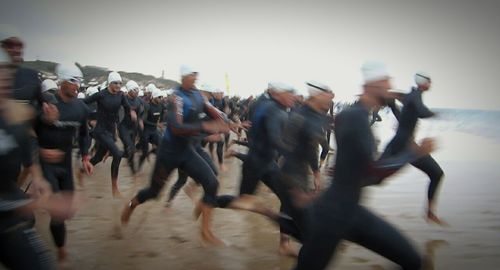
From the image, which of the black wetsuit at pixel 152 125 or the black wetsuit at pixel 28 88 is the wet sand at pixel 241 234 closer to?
the black wetsuit at pixel 152 125

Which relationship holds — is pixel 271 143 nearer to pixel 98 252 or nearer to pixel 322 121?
pixel 322 121

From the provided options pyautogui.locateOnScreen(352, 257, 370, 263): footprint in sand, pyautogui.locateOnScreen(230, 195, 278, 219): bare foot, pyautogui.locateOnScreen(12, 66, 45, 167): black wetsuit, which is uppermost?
pyautogui.locateOnScreen(12, 66, 45, 167): black wetsuit

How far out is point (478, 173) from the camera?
11.2 metres

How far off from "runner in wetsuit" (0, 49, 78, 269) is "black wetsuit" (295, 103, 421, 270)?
61.2 inches

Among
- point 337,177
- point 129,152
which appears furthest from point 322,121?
point 129,152

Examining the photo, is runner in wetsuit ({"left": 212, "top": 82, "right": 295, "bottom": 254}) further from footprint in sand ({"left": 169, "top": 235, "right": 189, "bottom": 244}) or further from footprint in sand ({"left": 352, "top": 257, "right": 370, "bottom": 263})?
footprint in sand ({"left": 169, "top": 235, "right": 189, "bottom": 244})

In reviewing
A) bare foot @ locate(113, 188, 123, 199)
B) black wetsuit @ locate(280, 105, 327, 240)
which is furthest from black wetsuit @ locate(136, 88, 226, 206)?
bare foot @ locate(113, 188, 123, 199)

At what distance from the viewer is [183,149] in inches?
199

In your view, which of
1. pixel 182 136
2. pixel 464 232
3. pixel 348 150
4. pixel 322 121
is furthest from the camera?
pixel 464 232

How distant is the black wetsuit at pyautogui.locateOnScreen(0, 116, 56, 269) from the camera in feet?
7.73

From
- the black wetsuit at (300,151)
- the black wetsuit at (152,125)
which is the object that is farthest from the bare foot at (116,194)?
the black wetsuit at (300,151)

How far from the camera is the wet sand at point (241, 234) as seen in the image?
15.0 feet

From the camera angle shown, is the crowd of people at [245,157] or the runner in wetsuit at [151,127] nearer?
the crowd of people at [245,157]

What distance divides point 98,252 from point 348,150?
11.1 ft
